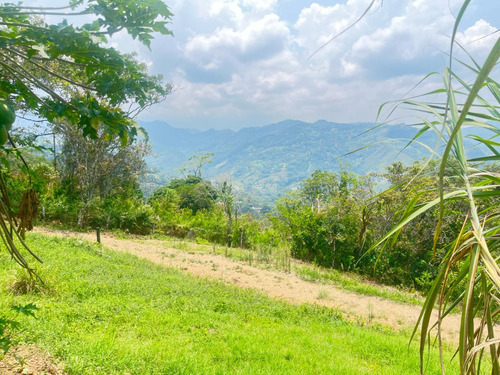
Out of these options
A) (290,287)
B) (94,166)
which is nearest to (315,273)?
(290,287)

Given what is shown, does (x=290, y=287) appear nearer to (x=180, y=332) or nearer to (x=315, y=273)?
(x=315, y=273)

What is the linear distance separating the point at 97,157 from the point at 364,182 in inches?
456

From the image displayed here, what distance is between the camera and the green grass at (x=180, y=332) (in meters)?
3.15

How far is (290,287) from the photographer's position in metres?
9.00

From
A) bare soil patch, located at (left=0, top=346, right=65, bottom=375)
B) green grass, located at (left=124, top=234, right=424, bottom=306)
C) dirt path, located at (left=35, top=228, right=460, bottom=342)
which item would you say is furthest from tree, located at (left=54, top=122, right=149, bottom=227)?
bare soil patch, located at (left=0, top=346, right=65, bottom=375)

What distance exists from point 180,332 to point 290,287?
5.32 metres

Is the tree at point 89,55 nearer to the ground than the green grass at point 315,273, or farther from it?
farther from it

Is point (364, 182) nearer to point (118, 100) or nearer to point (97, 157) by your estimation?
point (97, 157)

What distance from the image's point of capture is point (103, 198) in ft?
50.8

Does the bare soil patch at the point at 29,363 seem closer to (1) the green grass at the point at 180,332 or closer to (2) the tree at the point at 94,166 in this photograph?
(1) the green grass at the point at 180,332

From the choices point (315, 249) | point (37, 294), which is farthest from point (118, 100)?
point (315, 249)

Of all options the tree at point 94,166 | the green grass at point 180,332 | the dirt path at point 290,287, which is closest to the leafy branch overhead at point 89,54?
the green grass at point 180,332

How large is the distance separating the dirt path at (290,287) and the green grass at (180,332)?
1.16m

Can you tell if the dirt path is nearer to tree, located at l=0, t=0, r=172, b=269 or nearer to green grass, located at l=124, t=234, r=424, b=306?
green grass, located at l=124, t=234, r=424, b=306
